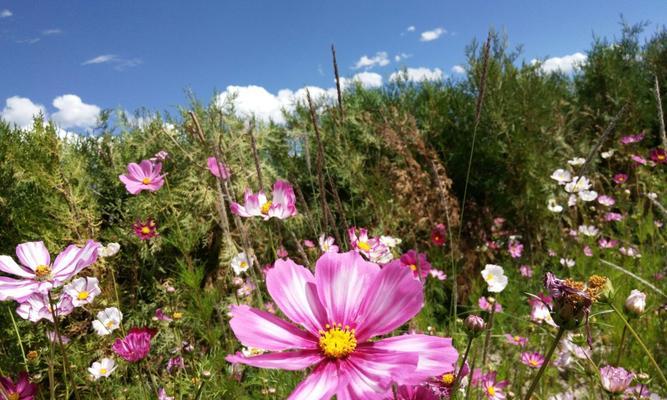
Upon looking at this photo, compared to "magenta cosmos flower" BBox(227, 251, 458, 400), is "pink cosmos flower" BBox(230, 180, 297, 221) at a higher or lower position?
higher

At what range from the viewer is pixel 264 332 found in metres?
0.54

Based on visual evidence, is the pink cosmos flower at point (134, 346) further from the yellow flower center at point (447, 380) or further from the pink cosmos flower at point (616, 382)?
the pink cosmos flower at point (616, 382)

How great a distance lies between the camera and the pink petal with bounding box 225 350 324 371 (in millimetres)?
499

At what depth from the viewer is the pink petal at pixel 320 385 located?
0.48 m

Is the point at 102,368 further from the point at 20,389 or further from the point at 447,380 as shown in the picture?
the point at 447,380

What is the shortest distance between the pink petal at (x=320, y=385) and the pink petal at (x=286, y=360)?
1 cm

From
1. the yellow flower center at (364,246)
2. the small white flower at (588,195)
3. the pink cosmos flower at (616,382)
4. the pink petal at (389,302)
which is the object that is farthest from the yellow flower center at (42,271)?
the small white flower at (588,195)

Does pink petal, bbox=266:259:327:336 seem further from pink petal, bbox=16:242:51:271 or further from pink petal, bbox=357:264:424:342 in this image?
pink petal, bbox=16:242:51:271

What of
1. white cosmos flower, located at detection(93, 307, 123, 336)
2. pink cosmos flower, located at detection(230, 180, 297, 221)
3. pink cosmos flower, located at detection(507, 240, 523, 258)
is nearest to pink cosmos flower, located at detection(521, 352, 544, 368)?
pink cosmos flower, located at detection(230, 180, 297, 221)

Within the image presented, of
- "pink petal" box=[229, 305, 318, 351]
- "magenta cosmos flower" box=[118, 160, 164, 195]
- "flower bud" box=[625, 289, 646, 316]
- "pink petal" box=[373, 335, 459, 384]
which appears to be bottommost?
"flower bud" box=[625, 289, 646, 316]

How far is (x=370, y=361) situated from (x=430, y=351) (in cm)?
7

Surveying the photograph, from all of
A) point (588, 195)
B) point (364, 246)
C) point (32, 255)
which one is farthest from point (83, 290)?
point (588, 195)

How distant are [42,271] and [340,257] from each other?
0.58 m

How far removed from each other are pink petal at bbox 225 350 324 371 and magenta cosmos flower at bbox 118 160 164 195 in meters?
1.12
